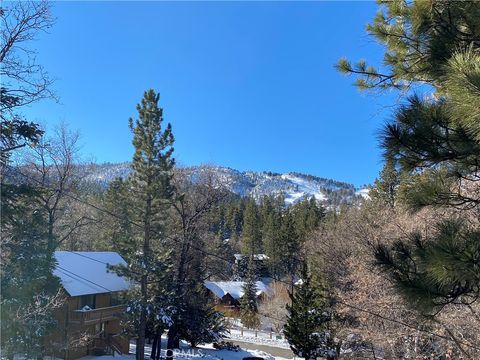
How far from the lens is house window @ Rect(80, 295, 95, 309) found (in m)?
25.0

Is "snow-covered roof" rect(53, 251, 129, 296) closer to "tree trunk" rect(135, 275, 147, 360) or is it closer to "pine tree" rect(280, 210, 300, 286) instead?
"tree trunk" rect(135, 275, 147, 360)

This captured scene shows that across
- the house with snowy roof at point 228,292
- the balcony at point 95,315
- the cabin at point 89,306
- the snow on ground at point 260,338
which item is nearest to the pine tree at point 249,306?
the snow on ground at point 260,338

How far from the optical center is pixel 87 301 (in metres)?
Result: 25.4

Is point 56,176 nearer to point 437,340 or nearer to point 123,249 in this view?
point 123,249

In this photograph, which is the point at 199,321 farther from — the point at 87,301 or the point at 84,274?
the point at 84,274

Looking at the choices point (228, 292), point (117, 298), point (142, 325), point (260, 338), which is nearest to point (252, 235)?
point (228, 292)

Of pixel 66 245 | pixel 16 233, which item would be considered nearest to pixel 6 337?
pixel 16 233

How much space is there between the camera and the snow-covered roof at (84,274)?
79.0 ft

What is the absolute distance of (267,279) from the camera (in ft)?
222

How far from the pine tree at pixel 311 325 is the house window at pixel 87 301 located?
41.8 feet

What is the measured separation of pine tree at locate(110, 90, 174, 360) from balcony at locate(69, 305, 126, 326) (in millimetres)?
2072

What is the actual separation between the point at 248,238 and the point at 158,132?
4768 centimetres

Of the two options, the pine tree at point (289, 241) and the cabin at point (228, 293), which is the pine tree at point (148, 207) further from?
the pine tree at point (289, 241)

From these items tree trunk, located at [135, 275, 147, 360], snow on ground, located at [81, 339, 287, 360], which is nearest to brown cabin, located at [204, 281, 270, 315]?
snow on ground, located at [81, 339, 287, 360]
